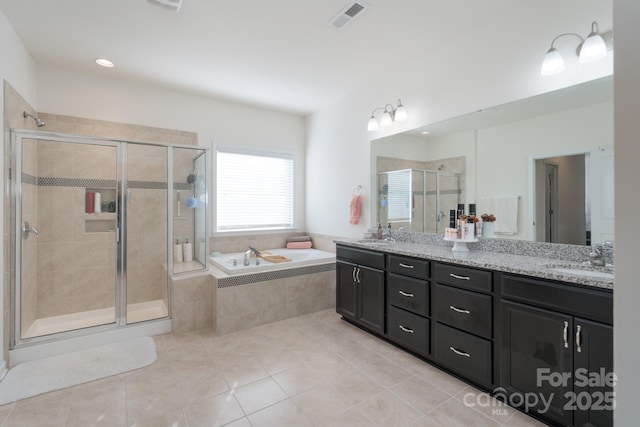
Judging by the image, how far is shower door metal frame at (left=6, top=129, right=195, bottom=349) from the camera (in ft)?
8.02

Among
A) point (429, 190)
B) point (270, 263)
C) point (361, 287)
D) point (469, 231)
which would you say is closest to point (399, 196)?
point (429, 190)

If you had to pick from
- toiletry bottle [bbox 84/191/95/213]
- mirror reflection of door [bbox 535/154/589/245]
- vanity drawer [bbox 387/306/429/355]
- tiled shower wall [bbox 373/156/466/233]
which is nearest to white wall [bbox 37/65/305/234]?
toiletry bottle [bbox 84/191/95/213]

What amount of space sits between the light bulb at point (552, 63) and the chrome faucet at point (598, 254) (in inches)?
45.2

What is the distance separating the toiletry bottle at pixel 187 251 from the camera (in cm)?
341

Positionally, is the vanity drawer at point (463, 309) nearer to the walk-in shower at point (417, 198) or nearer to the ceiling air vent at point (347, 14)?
the walk-in shower at point (417, 198)

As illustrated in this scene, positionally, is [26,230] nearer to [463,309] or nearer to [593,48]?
[463,309]

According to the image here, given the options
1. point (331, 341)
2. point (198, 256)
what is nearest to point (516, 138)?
point (331, 341)

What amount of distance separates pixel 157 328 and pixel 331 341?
5.69ft

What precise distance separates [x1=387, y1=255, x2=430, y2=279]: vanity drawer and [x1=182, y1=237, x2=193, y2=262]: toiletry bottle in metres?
2.22

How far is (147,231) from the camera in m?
3.45

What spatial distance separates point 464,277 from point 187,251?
112 inches

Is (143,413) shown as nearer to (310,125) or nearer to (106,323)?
(106,323)

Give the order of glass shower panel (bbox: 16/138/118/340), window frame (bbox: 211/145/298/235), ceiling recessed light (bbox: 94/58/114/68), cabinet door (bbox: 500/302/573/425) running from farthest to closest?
1. window frame (bbox: 211/145/298/235)
2. ceiling recessed light (bbox: 94/58/114/68)
3. glass shower panel (bbox: 16/138/118/340)
4. cabinet door (bbox: 500/302/573/425)

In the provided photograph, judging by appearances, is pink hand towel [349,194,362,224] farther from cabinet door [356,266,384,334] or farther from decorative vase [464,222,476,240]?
decorative vase [464,222,476,240]
